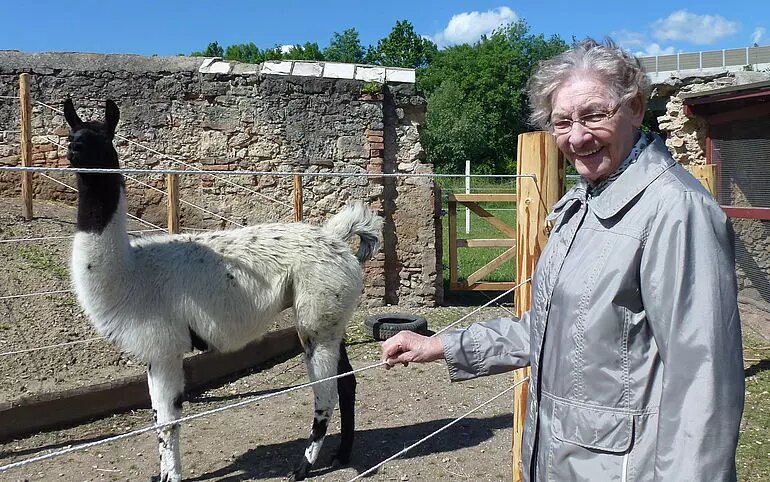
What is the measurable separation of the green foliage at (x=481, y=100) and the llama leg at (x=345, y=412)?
76.6ft

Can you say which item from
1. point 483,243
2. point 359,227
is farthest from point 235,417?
point 483,243

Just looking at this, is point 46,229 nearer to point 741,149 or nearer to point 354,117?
point 354,117

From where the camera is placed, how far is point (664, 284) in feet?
4.72

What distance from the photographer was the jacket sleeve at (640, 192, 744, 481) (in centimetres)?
139

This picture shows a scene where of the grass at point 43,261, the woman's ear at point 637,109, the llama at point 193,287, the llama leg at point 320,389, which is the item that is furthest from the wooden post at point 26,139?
the woman's ear at point 637,109

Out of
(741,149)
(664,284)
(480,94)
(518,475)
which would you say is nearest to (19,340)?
(518,475)

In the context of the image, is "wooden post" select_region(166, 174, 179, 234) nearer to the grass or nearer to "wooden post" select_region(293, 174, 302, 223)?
the grass

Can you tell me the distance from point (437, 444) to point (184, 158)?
5426 millimetres

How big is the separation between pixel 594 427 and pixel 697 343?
0.33 metres

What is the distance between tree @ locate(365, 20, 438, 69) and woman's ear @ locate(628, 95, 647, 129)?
57201mm

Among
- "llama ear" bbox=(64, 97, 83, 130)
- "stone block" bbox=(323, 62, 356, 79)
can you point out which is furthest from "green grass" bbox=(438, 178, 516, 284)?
"llama ear" bbox=(64, 97, 83, 130)

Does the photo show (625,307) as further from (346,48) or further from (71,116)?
(346,48)

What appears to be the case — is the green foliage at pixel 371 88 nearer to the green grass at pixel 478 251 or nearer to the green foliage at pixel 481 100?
the green grass at pixel 478 251

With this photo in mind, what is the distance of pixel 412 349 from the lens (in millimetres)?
2240
